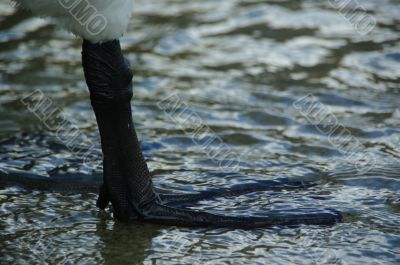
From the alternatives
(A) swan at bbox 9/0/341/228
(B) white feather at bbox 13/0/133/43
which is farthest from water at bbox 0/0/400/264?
(B) white feather at bbox 13/0/133/43

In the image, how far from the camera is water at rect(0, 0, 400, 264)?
422 cm

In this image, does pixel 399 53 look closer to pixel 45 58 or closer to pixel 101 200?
pixel 45 58

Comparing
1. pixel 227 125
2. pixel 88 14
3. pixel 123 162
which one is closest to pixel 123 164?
pixel 123 162

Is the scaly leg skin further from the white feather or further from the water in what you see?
the white feather

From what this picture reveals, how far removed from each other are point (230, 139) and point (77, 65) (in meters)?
2.73

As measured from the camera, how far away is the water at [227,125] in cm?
422

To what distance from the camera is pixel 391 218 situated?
4535 millimetres

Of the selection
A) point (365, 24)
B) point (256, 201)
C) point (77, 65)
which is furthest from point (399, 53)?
point (256, 201)

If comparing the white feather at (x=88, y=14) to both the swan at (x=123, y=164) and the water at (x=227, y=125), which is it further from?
the water at (x=227, y=125)

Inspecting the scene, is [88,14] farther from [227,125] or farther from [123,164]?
[227,125]

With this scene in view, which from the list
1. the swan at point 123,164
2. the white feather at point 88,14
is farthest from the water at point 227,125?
the white feather at point 88,14

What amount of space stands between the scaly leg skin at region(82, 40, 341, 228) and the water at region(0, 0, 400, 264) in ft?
0.25

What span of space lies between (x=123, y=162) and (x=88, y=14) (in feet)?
2.88

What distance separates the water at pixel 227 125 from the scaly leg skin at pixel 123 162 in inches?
3.0
